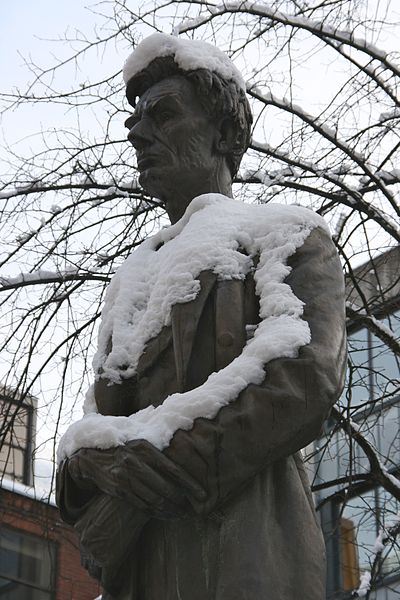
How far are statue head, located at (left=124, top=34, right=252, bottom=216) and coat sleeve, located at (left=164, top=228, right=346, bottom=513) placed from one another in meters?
0.81

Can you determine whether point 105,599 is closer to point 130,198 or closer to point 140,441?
point 140,441

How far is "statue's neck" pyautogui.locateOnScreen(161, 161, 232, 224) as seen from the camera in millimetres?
4148

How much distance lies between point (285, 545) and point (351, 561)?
37.4 feet

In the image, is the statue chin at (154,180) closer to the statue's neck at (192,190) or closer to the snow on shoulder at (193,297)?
the statue's neck at (192,190)

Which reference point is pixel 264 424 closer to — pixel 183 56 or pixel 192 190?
pixel 192 190

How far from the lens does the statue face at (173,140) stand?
411cm

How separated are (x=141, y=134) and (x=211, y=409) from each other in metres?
1.08

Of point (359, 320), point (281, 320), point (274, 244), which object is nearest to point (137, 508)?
point (281, 320)

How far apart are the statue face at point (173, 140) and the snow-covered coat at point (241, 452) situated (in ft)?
1.61

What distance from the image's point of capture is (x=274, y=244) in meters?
3.79

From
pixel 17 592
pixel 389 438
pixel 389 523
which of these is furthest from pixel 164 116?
pixel 17 592

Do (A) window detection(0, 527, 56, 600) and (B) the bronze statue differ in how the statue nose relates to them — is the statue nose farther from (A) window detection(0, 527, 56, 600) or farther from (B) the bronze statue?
(A) window detection(0, 527, 56, 600)

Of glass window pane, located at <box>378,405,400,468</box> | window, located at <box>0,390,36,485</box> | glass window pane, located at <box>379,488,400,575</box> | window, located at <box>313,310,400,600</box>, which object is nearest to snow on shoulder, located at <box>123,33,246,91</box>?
window, located at <box>313,310,400,600</box>

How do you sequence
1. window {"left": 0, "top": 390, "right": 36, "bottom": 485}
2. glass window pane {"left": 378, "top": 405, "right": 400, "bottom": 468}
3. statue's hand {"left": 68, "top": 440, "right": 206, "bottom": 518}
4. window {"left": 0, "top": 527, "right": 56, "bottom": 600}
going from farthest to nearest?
1. window {"left": 0, "top": 527, "right": 56, "bottom": 600}
2. glass window pane {"left": 378, "top": 405, "right": 400, "bottom": 468}
3. window {"left": 0, "top": 390, "right": 36, "bottom": 485}
4. statue's hand {"left": 68, "top": 440, "right": 206, "bottom": 518}
